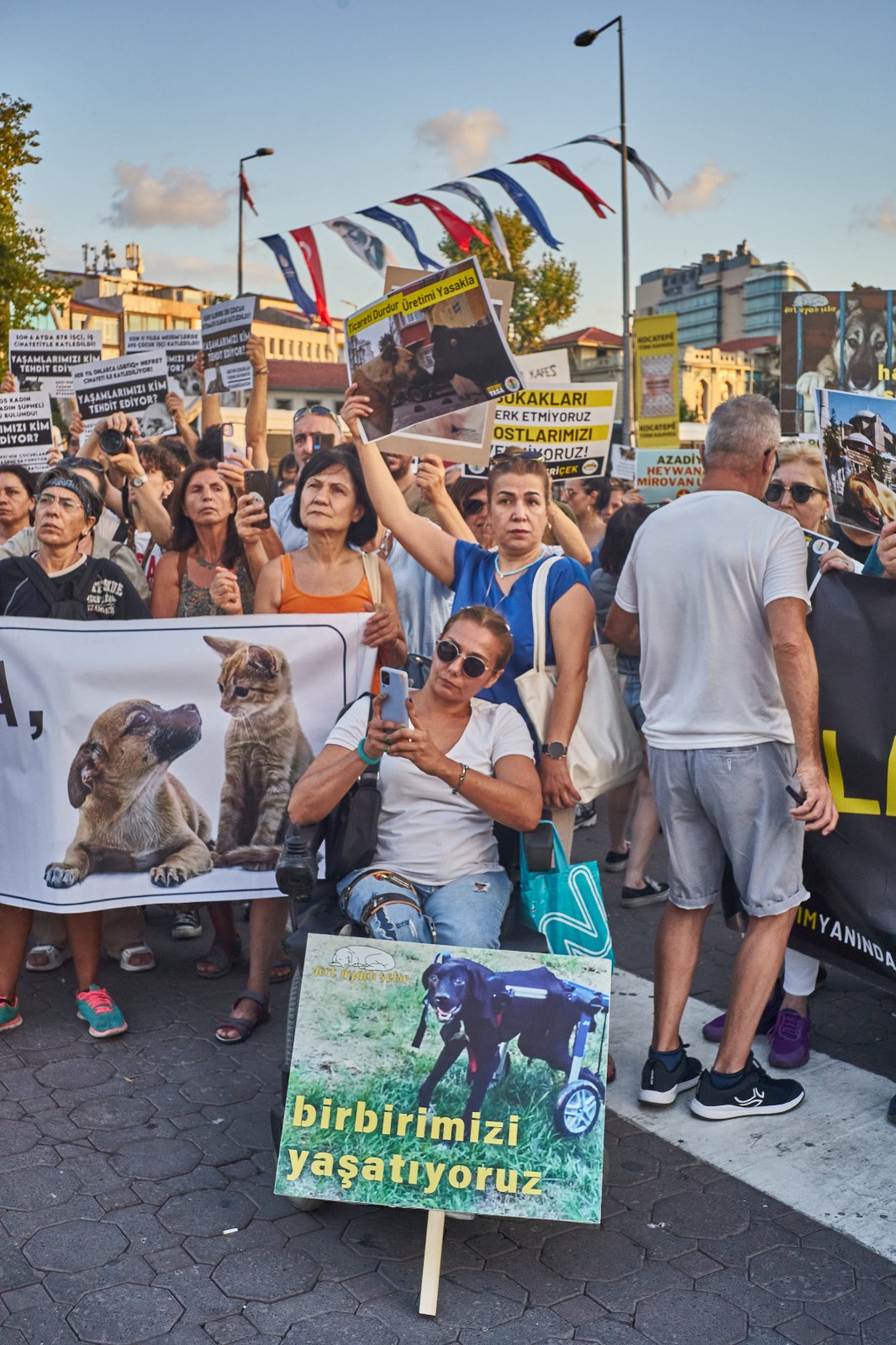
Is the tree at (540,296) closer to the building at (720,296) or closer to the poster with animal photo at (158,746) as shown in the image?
the poster with animal photo at (158,746)

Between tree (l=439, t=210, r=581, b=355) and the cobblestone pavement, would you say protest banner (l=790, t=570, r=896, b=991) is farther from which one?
tree (l=439, t=210, r=581, b=355)

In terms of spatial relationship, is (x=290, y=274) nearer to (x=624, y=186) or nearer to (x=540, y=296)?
(x=624, y=186)

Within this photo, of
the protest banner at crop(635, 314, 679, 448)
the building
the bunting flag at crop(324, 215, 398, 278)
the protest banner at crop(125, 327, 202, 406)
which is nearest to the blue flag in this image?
the bunting flag at crop(324, 215, 398, 278)

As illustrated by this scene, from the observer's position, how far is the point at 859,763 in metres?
4.19

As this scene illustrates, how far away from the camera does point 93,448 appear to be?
25.2ft

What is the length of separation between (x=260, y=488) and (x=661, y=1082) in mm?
2800

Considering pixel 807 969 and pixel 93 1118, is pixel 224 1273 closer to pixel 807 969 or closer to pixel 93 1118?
pixel 93 1118

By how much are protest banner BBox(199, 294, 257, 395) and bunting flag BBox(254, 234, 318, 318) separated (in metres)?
4.57

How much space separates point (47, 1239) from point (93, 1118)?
712 millimetres

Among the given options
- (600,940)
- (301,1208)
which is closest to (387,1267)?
(301,1208)

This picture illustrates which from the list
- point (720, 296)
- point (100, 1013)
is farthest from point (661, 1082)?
point (720, 296)

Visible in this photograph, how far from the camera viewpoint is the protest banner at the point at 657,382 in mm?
15852

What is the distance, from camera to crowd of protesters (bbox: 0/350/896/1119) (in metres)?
3.86

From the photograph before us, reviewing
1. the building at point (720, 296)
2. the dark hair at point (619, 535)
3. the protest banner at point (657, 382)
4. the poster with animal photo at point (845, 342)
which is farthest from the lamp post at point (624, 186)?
the building at point (720, 296)
